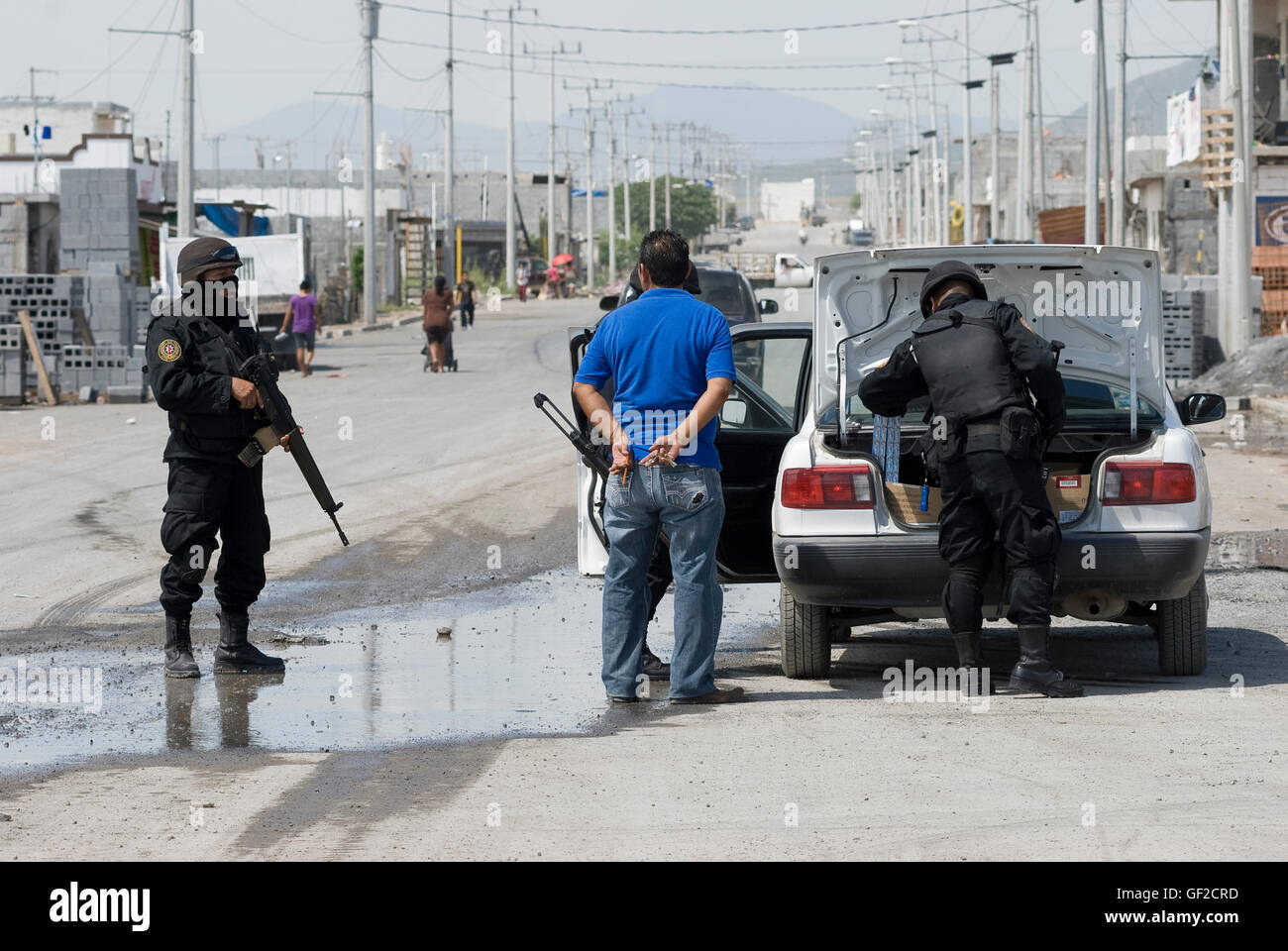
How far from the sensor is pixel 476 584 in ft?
35.0

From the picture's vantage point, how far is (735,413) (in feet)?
28.5

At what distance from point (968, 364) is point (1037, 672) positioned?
125 centimetres

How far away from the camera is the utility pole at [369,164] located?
46.8 m

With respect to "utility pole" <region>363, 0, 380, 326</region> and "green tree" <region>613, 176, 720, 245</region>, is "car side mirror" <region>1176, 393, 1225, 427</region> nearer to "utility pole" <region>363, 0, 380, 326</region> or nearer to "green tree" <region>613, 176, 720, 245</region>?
"utility pole" <region>363, 0, 380, 326</region>

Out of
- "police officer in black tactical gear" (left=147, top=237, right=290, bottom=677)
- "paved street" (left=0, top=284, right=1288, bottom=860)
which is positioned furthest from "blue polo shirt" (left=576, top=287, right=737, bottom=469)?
"police officer in black tactical gear" (left=147, top=237, right=290, bottom=677)

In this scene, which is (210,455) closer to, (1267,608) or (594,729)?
(594,729)

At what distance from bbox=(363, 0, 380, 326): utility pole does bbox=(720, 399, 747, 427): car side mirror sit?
37.7 metres

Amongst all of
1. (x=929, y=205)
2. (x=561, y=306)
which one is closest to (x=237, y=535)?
(x=561, y=306)

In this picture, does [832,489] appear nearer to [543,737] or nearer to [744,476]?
[744,476]

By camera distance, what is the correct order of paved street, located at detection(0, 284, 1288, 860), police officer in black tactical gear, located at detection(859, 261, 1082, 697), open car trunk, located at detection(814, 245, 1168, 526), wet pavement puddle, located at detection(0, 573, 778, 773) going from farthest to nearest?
open car trunk, located at detection(814, 245, 1168, 526), police officer in black tactical gear, located at detection(859, 261, 1082, 697), wet pavement puddle, located at detection(0, 573, 778, 773), paved street, located at detection(0, 284, 1288, 860)

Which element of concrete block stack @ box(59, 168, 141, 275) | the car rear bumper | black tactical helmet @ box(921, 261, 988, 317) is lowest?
the car rear bumper

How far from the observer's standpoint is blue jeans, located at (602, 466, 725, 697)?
686 cm

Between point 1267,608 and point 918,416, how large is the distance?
2.57 meters

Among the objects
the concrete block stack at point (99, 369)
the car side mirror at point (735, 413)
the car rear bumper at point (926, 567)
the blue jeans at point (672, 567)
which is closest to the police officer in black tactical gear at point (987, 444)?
the car rear bumper at point (926, 567)
